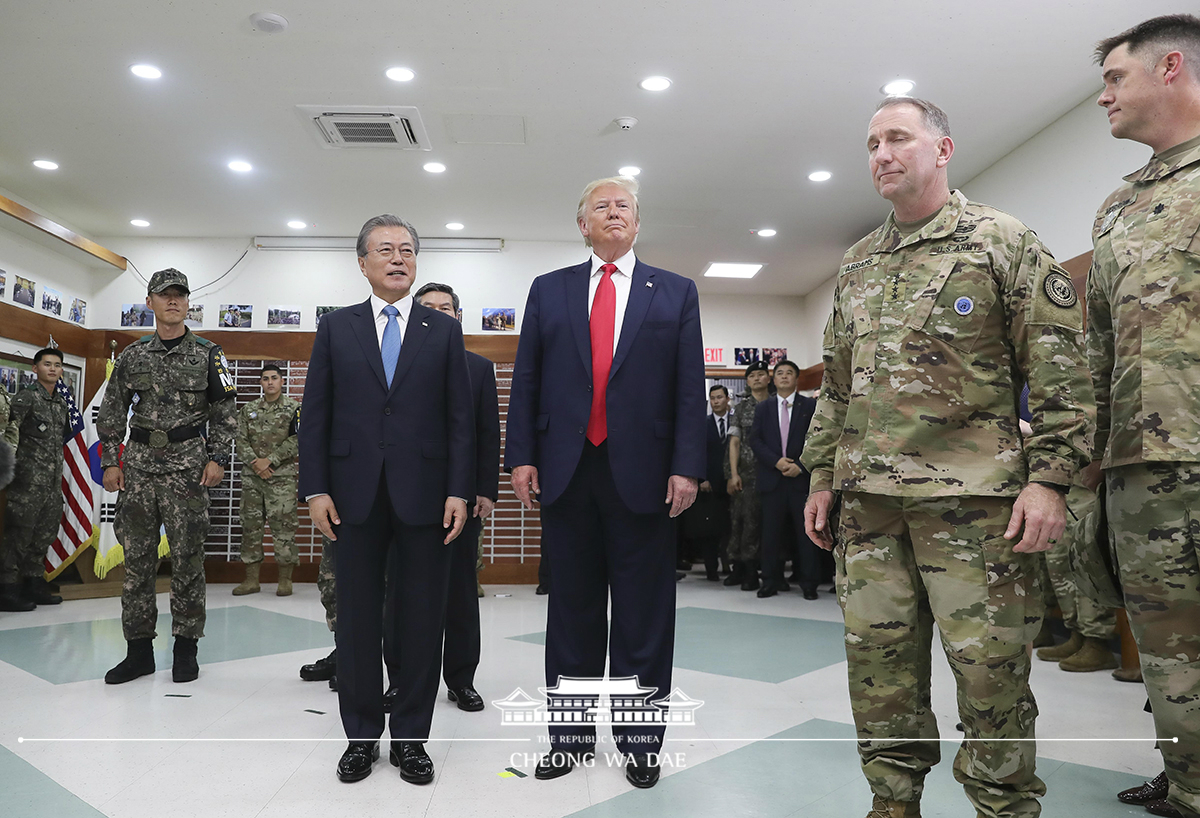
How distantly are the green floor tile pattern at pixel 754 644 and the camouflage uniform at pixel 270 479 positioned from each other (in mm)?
3062

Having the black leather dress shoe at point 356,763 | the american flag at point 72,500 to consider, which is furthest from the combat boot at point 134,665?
the american flag at point 72,500

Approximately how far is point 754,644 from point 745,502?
2.54 meters

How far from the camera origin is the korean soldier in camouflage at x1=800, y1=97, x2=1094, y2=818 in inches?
60.9

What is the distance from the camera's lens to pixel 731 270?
29.5 ft

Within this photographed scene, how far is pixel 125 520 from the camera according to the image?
3.38m

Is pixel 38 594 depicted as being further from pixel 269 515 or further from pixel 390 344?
pixel 390 344

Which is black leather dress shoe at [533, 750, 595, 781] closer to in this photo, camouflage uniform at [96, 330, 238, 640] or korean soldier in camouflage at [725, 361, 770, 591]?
camouflage uniform at [96, 330, 238, 640]

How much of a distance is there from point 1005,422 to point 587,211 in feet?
4.29

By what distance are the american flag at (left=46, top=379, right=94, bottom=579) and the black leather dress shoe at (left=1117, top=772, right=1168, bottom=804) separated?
21.8 feet

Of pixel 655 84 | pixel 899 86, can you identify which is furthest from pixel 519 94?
pixel 899 86

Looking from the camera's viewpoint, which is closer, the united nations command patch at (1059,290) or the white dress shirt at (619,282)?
the united nations command patch at (1059,290)

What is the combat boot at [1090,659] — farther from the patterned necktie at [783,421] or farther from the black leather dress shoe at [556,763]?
the patterned necktie at [783,421]

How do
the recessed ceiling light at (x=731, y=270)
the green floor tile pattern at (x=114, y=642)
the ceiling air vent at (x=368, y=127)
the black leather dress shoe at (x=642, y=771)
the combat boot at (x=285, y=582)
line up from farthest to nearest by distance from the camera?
the recessed ceiling light at (x=731, y=270)
the combat boot at (x=285, y=582)
the ceiling air vent at (x=368, y=127)
the green floor tile pattern at (x=114, y=642)
the black leather dress shoe at (x=642, y=771)

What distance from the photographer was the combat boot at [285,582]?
6234mm
